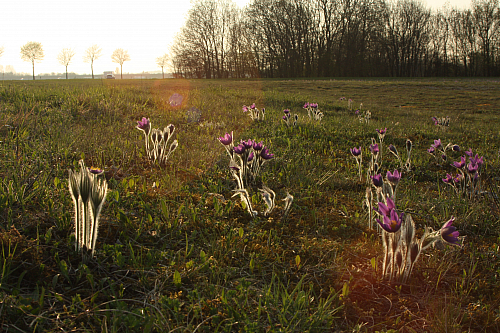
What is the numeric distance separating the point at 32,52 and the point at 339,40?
6322 centimetres

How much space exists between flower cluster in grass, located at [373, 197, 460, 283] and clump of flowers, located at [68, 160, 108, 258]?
4.79 ft

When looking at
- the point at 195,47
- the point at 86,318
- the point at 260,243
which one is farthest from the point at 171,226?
the point at 195,47

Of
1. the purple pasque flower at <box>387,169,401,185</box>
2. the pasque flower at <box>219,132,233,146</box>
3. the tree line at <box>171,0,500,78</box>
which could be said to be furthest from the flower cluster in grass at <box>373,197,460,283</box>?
the tree line at <box>171,0,500,78</box>

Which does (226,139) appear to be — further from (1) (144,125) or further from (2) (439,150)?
(2) (439,150)

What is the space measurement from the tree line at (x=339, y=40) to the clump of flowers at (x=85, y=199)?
49055 millimetres

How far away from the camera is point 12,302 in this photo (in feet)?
4.56

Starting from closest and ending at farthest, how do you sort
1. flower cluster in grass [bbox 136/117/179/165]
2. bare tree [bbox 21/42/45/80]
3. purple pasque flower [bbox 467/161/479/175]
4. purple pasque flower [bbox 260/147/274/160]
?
purple pasque flower [bbox 467/161/479/175], purple pasque flower [bbox 260/147/274/160], flower cluster in grass [bbox 136/117/179/165], bare tree [bbox 21/42/45/80]

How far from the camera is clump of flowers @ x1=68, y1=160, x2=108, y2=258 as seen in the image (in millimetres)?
1563

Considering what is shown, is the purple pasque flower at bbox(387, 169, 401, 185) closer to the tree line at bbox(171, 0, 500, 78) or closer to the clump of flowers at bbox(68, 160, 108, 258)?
the clump of flowers at bbox(68, 160, 108, 258)

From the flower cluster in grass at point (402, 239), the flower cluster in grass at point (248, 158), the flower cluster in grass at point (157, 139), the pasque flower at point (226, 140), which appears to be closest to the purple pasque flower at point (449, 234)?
the flower cluster in grass at point (402, 239)

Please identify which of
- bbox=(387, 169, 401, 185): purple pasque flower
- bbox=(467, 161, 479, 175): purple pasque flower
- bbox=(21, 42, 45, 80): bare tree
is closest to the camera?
bbox=(387, 169, 401, 185): purple pasque flower

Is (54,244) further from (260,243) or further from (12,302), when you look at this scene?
(260,243)

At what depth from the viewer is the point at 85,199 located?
1.60m

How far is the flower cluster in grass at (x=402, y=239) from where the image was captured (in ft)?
5.34
